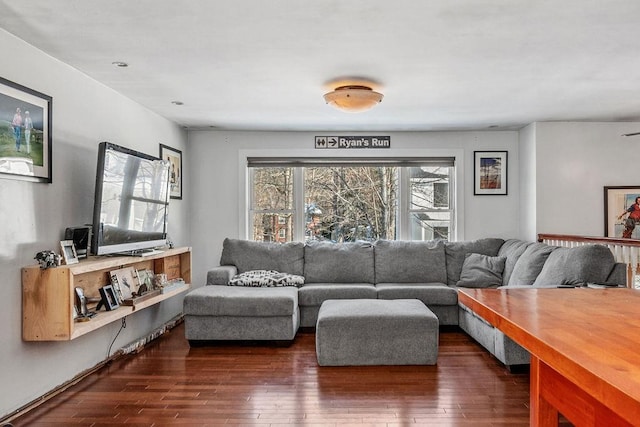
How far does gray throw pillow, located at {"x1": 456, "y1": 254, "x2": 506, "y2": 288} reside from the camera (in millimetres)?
4723

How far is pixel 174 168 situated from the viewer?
5.23 meters

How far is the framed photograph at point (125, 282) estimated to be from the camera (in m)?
3.54

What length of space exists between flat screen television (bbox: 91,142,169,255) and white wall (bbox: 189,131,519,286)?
1426mm

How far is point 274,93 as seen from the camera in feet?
13.0

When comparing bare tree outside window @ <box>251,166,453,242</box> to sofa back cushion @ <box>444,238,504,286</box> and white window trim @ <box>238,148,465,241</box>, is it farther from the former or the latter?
sofa back cushion @ <box>444,238,504,286</box>

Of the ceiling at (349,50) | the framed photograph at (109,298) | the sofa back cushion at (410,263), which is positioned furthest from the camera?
the sofa back cushion at (410,263)

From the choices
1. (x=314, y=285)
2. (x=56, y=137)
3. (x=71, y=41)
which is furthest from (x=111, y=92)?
(x=314, y=285)

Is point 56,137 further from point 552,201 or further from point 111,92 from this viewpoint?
point 552,201

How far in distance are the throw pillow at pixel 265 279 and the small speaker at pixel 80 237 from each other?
171 cm

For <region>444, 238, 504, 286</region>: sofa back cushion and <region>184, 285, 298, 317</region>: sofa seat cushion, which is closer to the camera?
<region>184, 285, 298, 317</region>: sofa seat cushion

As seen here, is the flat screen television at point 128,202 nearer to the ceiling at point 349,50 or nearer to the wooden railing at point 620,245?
the ceiling at point 349,50

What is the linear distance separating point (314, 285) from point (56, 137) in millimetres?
2779

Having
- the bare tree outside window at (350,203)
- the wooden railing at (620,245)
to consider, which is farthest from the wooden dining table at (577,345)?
the bare tree outside window at (350,203)

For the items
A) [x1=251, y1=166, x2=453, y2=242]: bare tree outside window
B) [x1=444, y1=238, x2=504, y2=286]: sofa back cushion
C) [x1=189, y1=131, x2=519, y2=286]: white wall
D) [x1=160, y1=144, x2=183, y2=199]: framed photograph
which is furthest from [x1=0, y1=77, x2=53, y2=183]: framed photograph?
[x1=444, y1=238, x2=504, y2=286]: sofa back cushion
